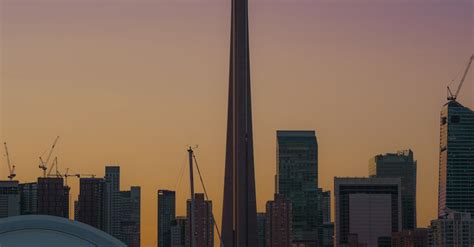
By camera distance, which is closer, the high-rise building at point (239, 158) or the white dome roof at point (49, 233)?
the white dome roof at point (49, 233)

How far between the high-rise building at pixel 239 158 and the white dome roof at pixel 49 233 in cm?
7606

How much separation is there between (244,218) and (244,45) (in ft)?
60.9

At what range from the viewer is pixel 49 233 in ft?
241

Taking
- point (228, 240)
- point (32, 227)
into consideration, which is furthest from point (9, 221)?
point (228, 240)

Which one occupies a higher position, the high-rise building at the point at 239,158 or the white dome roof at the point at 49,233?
the high-rise building at the point at 239,158

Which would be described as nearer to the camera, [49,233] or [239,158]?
[49,233]

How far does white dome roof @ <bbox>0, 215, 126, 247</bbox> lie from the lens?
72.1 meters

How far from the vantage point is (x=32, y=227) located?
73.2m

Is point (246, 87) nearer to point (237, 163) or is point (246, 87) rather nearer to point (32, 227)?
point (237, 163)

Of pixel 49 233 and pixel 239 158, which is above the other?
pixel 239 158

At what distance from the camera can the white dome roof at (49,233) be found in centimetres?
7212

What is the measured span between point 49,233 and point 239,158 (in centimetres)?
7737

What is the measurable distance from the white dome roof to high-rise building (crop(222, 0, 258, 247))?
76.1m

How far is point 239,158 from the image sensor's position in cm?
15012
